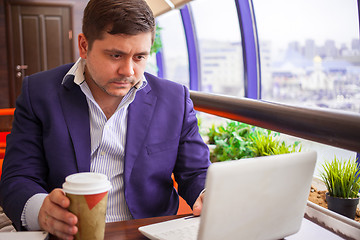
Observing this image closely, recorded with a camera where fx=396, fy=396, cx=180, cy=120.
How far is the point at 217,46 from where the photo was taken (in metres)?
7.07

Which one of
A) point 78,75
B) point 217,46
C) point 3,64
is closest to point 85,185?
point 78,75

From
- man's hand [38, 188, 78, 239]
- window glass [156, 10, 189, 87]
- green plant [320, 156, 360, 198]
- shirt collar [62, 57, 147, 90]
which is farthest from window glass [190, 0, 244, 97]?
man's hand [38, 188, 78, 239]

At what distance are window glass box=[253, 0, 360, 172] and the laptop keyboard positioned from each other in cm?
256

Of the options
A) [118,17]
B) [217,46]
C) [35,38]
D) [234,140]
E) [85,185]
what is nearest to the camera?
[85,185]

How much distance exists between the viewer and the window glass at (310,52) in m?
3.84

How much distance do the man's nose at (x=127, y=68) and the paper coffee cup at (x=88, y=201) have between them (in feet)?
1.71

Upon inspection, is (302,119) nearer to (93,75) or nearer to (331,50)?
(93,75)

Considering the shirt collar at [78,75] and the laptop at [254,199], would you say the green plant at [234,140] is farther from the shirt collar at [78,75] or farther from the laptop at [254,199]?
the laptop at [254,199]

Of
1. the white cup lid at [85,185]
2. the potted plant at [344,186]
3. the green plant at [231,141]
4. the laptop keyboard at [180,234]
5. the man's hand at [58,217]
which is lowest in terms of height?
the green plant at [231,141]

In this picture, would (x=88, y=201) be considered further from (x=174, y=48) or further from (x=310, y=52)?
(x=174, y=48)

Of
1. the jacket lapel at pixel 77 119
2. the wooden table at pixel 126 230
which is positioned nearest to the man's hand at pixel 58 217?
the wooden table at pixel 126 230

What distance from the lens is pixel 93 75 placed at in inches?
55.0

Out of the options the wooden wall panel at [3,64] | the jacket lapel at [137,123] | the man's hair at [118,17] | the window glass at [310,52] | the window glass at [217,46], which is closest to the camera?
the man's hair at [118,17]

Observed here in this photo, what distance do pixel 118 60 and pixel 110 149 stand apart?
1.08ft
